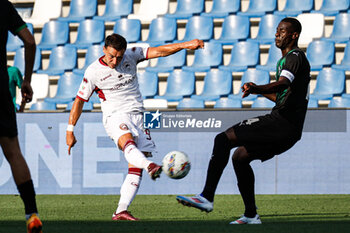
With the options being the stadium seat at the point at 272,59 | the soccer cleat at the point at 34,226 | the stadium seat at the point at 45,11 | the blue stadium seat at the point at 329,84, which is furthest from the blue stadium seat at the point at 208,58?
the soccer cleat at the point at 34,226

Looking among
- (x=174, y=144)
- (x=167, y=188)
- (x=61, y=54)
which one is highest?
(x=61, y=54)

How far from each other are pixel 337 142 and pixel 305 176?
0.71 meters

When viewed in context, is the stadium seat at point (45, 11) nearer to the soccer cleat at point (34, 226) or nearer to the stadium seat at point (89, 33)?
the stadium seat at point (89, 33)

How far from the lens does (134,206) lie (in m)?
8.72

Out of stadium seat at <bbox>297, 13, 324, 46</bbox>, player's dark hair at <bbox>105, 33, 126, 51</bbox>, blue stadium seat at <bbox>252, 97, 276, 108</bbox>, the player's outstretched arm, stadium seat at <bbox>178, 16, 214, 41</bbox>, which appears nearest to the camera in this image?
the player's outstretched arm

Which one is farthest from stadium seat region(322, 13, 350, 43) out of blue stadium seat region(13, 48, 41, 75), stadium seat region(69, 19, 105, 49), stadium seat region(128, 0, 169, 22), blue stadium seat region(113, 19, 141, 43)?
blue stadium seat region(13, 48, 41, 75)

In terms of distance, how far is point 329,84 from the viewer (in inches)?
521

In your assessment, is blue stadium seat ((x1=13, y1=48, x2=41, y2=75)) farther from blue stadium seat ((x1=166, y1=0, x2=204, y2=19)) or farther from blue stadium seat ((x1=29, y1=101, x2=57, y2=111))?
blue stadium seat ((x1=166, y1=0, x2=204, y2=19))

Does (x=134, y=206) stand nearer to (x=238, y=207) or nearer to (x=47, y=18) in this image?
(x=238, y=207)


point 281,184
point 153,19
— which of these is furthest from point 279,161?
point 153,19

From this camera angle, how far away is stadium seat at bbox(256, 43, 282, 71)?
1362 centimetres

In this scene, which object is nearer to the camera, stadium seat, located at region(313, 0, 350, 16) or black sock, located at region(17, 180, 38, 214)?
black sock, located at region(17, 180, 38, 214)

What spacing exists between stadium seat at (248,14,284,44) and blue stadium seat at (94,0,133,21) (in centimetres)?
317

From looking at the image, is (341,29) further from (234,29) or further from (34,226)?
(34,226)
